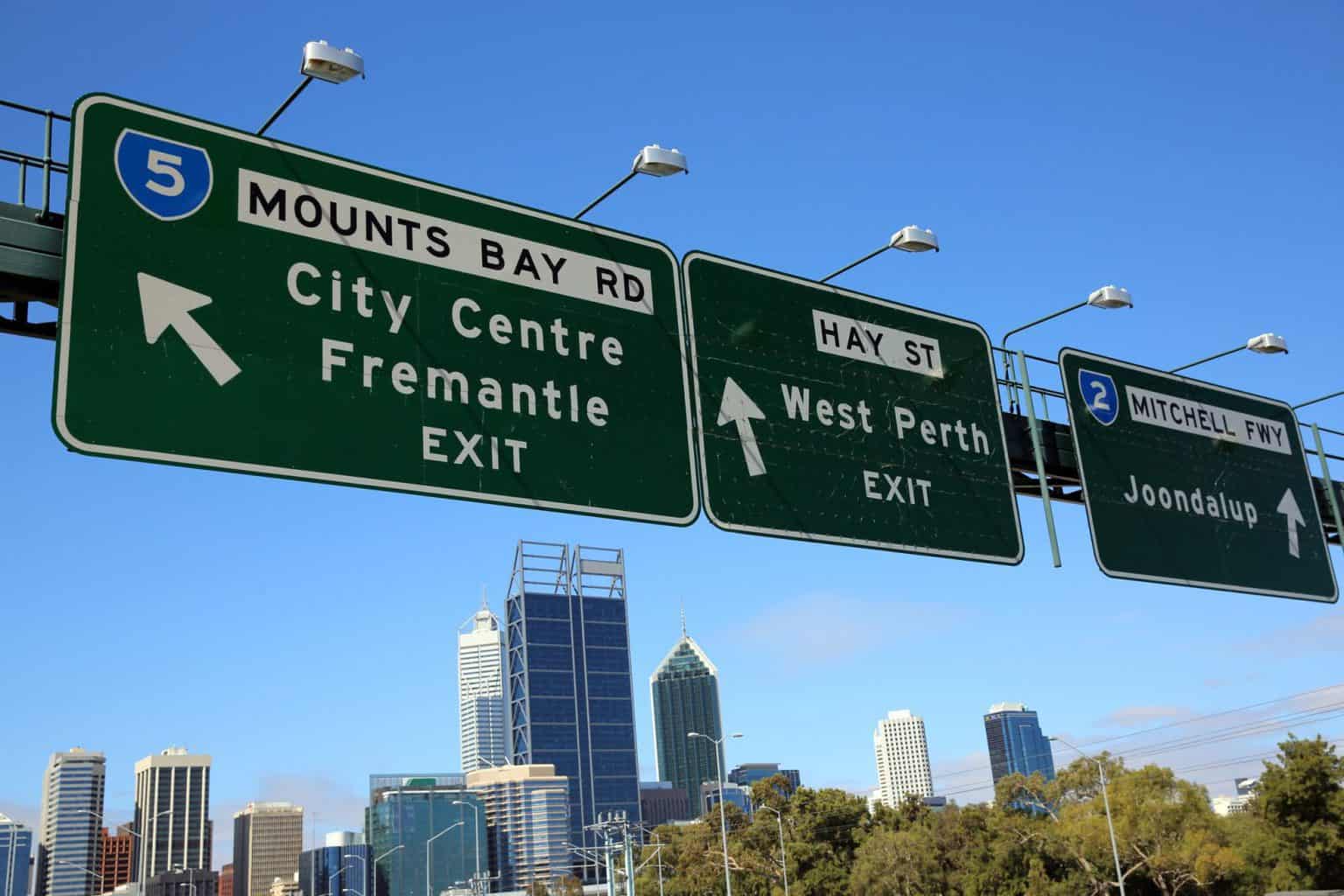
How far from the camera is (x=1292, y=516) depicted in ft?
45.3

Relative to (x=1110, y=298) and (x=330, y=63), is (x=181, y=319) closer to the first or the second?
(x=330, y=63)

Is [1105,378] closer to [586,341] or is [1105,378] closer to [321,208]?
[586,341]

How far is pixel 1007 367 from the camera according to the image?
1207 centimetres

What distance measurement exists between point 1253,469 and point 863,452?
5.72 m

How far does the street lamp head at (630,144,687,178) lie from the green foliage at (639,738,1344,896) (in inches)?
2074

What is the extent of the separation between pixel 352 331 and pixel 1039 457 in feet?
22.0

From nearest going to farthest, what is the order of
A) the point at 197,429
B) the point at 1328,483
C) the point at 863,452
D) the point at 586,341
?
the point at 197,429 < the point at 586,341 < the point at 863,452 < the point at 1328,483

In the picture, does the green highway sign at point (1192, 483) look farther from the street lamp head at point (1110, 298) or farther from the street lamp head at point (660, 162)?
the street lamp head at point (660, 162)

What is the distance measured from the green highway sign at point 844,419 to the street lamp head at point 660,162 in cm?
116

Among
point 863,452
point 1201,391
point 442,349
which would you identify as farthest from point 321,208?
point 1201,391

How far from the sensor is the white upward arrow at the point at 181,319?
6961mm

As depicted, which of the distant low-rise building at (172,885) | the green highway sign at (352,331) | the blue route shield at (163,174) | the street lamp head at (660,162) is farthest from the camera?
the distant low-rise building at (172,885)

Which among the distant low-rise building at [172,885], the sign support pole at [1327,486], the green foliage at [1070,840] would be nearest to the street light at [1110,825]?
the green foliage at [1070,840]

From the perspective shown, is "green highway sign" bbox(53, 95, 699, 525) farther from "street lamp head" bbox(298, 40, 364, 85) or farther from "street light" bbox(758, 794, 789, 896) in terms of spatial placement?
"street light" bbox(758, 794, 789, 896)
